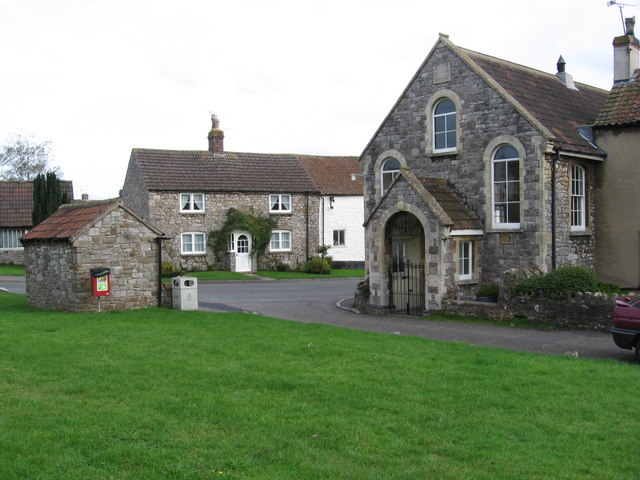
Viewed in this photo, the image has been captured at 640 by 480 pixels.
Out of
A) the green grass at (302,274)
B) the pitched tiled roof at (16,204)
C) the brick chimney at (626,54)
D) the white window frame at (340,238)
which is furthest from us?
the pitched tiled roof at (16,204)

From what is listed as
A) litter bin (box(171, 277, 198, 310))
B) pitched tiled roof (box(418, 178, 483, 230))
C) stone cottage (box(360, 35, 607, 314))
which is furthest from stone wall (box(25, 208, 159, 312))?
pitched tiled roof (box(418, 178, 483, 230))

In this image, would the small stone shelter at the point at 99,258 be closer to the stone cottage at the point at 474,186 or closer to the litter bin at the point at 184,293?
the litter bin at the point at 184,293

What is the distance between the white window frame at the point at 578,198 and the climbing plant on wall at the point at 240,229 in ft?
79.0

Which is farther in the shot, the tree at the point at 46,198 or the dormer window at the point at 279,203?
the dormer window at the point at 279,203

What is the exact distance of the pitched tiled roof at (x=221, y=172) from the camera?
4216 centimetres

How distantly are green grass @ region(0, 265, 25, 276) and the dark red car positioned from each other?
3689 cm

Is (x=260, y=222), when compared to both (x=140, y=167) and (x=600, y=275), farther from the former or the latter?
(x=600, y=275)

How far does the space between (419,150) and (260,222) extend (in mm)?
20843

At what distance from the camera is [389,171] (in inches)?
998

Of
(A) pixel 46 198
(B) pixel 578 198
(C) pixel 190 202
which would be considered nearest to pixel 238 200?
(C) pixel 190 202

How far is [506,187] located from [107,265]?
12.7 m

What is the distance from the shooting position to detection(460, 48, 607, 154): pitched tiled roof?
21.8m

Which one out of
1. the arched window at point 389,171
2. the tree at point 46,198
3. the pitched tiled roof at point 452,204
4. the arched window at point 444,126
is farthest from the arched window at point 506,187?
the tree at point 46,198

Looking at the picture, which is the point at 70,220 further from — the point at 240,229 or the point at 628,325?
the point at 240,229
